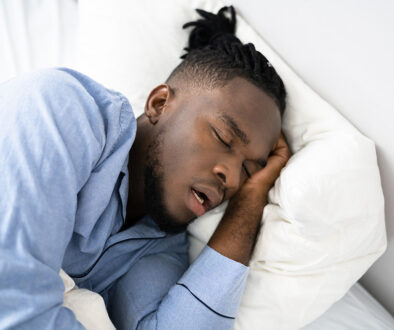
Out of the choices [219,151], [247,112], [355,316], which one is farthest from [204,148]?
[355,316]

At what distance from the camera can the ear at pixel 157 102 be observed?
38.5 inches

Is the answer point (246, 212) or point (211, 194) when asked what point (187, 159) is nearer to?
point (211, 194)

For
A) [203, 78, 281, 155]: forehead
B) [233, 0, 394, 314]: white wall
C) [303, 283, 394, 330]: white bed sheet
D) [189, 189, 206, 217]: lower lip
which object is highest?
[233, 0, 394, 314]: white wall

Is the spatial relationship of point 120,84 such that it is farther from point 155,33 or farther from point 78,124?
point 78,124

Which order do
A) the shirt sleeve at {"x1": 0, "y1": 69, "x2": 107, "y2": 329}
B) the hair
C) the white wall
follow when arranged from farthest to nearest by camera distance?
the hair
the white wall
the shirt sleeve at {"x1": 0, "y1": 69, "x2": 107, "y2": 329}

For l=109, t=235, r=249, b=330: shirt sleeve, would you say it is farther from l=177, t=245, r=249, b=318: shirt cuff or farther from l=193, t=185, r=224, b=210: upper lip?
l=193, t=185, r=224, b=210: upper lip

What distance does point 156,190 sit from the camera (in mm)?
909

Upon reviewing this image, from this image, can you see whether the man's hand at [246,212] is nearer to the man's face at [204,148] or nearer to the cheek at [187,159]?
the man's face at [204,148]

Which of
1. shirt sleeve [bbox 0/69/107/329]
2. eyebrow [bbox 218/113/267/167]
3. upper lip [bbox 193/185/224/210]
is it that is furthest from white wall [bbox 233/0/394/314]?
shirt sleeve [bbox 0/69/107/329]

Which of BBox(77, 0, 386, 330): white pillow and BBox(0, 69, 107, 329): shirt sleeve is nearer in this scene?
BBox(0, 69, 107, 329): shirt sleeve

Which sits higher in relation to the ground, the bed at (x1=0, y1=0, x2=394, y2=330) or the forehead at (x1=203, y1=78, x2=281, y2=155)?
the forehead at (x1=203, y1=78, x2=281, y2=155)

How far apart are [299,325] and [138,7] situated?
1.02 meters

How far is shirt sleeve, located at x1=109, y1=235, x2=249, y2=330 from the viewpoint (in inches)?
33.2

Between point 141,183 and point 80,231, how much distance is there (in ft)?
0.71
